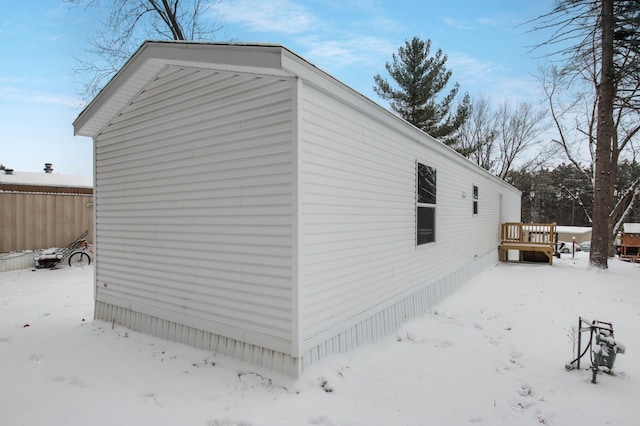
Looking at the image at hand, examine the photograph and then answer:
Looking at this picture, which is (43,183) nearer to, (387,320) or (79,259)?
(79,259)

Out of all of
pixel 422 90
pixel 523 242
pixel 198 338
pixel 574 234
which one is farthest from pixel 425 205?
pixel 574 234

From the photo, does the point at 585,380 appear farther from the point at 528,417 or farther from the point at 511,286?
the point at 511,286

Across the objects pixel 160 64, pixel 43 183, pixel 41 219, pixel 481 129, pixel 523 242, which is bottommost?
pixel 523 242

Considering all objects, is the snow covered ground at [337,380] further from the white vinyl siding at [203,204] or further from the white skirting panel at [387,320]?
the white vinyl siding at [203,204]

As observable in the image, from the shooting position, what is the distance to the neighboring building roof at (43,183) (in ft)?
36.0

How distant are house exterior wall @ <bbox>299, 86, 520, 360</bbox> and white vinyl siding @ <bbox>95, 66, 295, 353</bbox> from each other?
30cm

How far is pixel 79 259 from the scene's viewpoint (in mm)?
11438

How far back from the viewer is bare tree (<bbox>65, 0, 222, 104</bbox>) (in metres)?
11.1

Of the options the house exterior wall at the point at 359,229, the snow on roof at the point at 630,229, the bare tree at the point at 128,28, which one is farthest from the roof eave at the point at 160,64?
the snow on roof at the point at 630,229

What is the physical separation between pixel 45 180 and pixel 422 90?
17.4m

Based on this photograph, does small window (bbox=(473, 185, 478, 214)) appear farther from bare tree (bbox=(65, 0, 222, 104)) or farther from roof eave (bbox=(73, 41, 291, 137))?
bare tree (bbox=(65, 0, 222, 104))

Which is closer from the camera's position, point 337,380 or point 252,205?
point 337,380

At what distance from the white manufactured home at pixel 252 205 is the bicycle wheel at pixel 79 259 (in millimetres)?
6975

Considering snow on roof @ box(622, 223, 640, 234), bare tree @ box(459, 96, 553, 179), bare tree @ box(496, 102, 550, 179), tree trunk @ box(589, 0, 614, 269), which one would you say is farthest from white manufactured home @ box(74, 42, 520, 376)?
bare tree @ box(496, 102, 550, 179)
